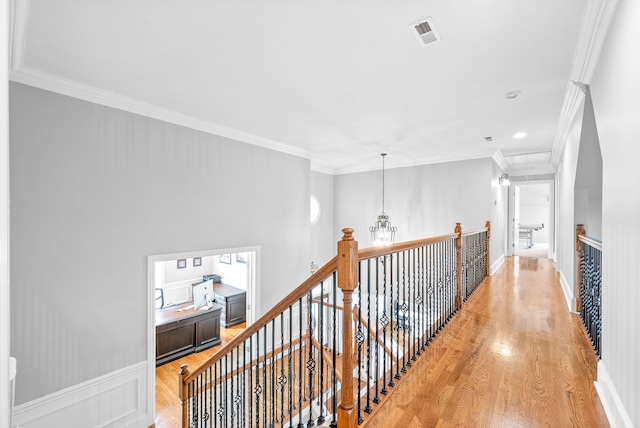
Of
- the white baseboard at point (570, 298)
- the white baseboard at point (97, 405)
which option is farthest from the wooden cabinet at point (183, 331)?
the white baseboard at point (570, 298)


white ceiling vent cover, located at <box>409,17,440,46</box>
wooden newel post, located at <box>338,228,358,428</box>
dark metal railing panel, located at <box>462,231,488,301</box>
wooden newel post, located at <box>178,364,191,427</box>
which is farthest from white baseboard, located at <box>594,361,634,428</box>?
wooden newel post, located at <box>178,364,191,427</box>

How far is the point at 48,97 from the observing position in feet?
9.07

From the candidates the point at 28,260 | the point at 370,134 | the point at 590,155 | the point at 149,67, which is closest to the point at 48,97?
the point at 149,67

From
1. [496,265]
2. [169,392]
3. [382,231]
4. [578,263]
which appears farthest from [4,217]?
[496,265]

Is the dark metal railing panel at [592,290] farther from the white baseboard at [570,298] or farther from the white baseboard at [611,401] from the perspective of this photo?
the white baseboard at [611,401]

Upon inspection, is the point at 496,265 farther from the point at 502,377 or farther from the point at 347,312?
the point at 347,312

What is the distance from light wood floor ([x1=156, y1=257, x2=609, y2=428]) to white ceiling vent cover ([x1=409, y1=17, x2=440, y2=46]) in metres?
2.45

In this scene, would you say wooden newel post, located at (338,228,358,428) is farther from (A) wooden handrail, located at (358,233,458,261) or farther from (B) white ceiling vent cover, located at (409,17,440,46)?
(B) white ceiling vent cover, located at (409,17,440,46)

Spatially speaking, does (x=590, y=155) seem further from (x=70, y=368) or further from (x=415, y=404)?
(x=70, y=368)

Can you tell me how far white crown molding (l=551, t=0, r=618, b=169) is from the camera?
1772 millimetres

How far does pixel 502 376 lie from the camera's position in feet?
7.09

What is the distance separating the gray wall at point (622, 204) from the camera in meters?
1.38

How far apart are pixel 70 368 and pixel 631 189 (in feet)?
14.8

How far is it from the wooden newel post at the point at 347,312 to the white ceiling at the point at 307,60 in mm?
1492
